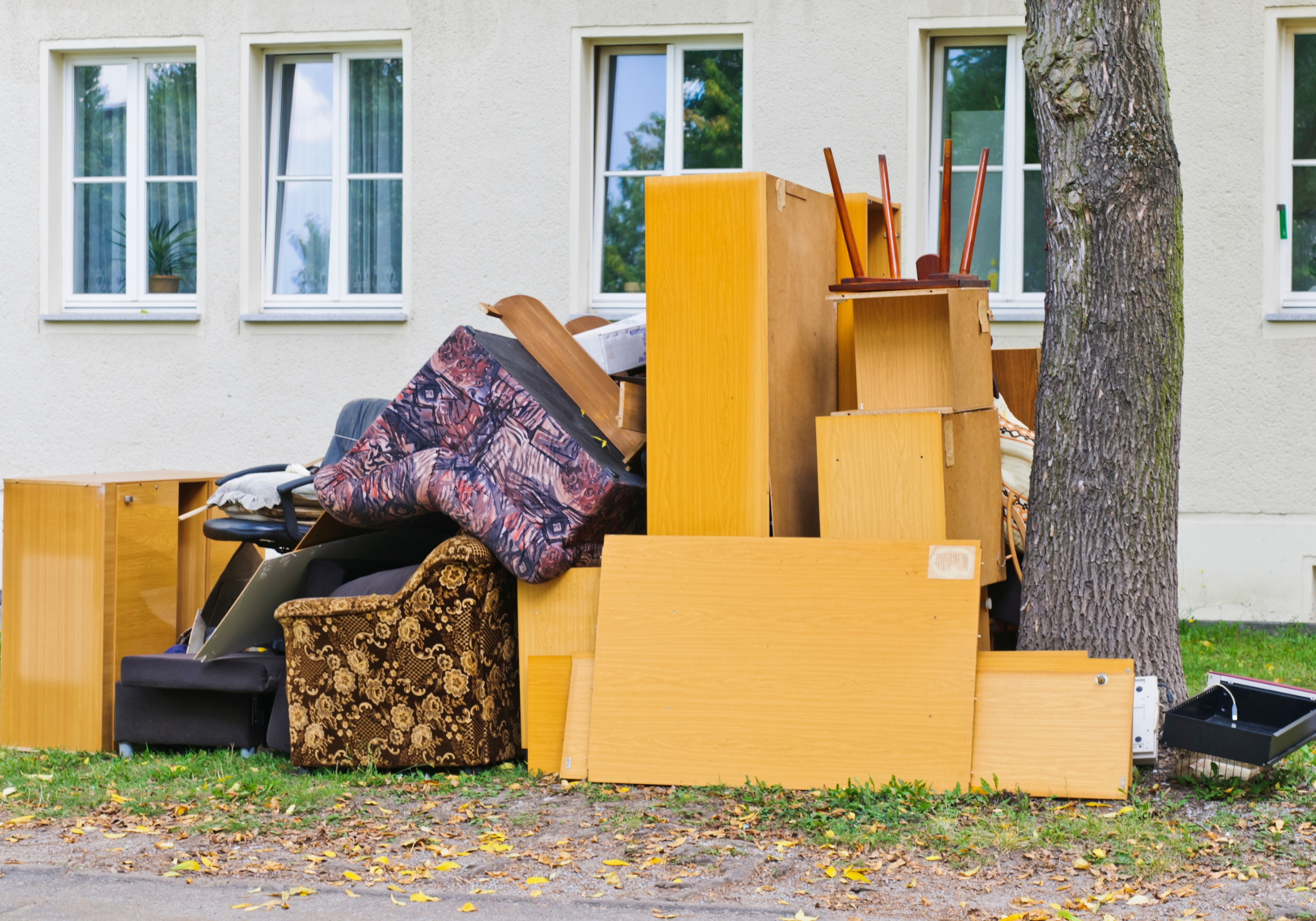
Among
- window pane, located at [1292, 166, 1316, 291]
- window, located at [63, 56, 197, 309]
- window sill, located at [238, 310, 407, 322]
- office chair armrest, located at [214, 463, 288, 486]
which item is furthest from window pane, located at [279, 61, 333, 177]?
window pane, located at [1292, 166, 1316, 291]

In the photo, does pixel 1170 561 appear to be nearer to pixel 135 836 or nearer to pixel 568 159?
pixel 135 836

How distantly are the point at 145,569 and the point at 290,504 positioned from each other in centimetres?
61

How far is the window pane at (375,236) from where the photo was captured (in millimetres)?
8281

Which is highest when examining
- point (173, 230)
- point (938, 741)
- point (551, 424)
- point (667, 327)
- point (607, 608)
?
point (173, 230)

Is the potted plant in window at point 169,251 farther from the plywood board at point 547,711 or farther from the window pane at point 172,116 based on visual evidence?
the plywood board at point 547,711

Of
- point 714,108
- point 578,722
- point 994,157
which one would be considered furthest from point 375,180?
point 578,722

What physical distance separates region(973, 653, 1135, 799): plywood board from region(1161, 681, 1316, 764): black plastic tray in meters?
0.16

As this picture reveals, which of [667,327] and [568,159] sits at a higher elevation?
[568,159]

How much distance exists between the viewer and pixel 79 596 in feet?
15.8

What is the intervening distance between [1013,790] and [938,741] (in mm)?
248

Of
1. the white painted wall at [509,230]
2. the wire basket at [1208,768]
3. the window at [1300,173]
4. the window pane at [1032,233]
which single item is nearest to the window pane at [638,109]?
the white painted wall at [509,230]

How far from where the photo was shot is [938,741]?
12.7 ft

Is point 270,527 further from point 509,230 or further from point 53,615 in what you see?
point 509,230

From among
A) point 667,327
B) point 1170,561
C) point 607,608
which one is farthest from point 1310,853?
point 667,327
